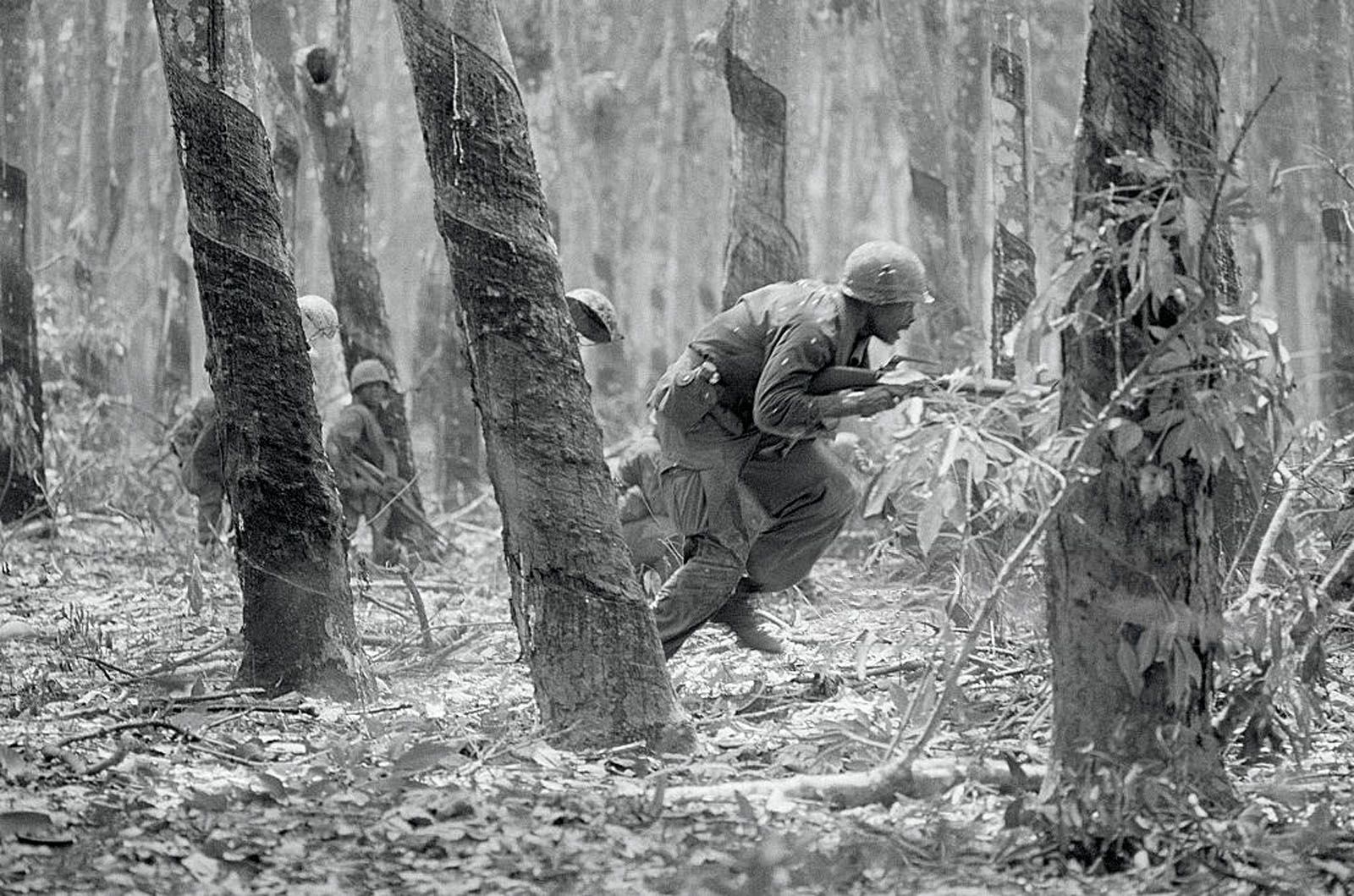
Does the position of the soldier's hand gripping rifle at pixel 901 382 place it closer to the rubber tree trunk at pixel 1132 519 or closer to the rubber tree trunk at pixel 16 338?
the rubber tree trunk at pixel 1132 519

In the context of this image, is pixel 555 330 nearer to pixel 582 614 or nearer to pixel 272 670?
pixel 582 614

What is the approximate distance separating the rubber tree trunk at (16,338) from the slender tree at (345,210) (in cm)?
236

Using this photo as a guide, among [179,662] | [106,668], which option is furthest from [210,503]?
[106,668]

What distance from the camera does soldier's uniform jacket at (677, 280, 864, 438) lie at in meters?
6.67

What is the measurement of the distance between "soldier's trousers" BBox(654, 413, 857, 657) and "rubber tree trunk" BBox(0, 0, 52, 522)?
25.7 ft

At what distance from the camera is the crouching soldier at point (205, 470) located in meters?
12.4

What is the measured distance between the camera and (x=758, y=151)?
38.7 ft

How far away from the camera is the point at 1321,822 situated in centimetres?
446

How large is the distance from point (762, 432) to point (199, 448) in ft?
20.9

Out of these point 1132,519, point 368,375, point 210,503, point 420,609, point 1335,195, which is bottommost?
point 420,609

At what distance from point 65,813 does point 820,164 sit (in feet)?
113

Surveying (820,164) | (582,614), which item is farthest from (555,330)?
(820,164)

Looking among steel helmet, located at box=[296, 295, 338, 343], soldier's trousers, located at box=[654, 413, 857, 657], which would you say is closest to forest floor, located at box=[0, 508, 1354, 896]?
soldier's trousers, located at box=[654, 413, 857, 657]

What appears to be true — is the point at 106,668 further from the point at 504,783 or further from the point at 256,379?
the point at 504,783
